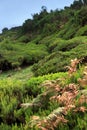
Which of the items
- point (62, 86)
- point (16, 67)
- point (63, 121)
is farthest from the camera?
point (16, 67)

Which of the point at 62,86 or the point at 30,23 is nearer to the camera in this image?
the point at 62,86

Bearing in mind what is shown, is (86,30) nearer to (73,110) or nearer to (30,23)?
(30,23)

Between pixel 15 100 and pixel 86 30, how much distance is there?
20.4 metres

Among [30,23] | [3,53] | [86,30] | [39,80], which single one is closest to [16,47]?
[3,53]

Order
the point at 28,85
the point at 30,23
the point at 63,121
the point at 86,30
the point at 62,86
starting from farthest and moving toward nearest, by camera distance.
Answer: the point at 30,23 < the point at 86,30 < the point at 28,85 < the point at 62,86 < the point at 63,121

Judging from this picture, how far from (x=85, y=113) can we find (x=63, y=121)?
0.49 meters

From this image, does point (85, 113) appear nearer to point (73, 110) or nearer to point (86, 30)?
point (73, 110)

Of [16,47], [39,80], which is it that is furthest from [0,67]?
[39,80]

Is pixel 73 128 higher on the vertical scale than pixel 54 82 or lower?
lower

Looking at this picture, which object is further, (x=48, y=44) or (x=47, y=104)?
(x=48, y=44)

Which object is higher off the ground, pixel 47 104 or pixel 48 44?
pixel 47 104

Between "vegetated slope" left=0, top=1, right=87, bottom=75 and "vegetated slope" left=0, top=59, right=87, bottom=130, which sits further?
"vegetated slope" left=0, top=1, right=87, bottom=75

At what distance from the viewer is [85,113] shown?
A: 7.21 meters

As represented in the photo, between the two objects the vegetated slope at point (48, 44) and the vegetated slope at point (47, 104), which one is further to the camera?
the vegetated slope at point (48, 44)
